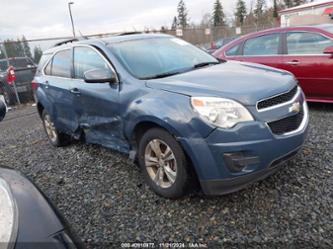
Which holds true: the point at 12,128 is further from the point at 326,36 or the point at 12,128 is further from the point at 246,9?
the point at 246,9

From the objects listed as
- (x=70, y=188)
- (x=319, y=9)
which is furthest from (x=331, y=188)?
(x=319, y=9)

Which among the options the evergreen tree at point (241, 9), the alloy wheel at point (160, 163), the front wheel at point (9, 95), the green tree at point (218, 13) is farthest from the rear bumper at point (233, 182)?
the green tree at point (218, 13)

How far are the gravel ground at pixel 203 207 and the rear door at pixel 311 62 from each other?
1290mm

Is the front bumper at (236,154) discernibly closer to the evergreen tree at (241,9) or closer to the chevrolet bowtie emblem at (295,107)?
the chevrolet bowtie emblem at (295,107)

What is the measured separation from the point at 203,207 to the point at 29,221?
191cm

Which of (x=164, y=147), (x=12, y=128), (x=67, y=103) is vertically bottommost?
(x=12, y=128)

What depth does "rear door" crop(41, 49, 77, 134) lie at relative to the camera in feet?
15.0

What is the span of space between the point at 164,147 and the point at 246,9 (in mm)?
62942

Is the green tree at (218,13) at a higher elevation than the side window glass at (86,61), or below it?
higher

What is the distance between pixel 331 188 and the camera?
3121 millimetres

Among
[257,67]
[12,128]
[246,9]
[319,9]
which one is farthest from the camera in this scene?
[246,9]

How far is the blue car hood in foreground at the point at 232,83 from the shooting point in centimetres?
282

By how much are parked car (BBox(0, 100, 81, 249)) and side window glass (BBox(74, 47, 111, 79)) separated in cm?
218

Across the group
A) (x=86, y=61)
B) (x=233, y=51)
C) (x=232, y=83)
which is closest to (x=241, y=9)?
(x=233, y=51)
